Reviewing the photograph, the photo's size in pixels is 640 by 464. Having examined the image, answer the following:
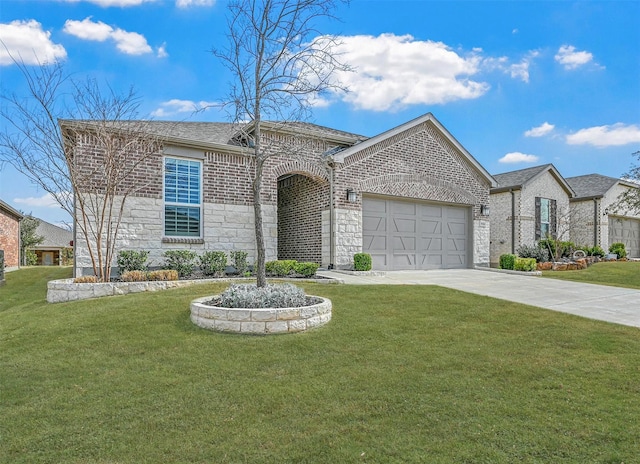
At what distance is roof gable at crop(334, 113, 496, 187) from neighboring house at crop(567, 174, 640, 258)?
1059 cm

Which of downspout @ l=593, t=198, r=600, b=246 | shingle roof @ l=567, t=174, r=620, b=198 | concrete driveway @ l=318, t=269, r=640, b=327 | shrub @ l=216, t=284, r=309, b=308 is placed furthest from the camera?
shingle roof @ l=567, t=174, r=620, b=198

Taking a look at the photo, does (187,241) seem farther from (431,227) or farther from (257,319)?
(431,227)

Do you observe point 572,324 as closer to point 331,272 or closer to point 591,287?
point 591,287

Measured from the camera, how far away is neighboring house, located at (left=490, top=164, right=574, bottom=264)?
763 inches

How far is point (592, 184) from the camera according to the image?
25578 mm

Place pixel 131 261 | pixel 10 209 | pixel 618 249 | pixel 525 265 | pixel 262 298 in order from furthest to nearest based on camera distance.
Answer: pixel 618 249 < pixel 10 209 < pixel 525 265 < pixel 131 261 < pixel 262 298

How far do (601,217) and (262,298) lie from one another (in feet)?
82.4

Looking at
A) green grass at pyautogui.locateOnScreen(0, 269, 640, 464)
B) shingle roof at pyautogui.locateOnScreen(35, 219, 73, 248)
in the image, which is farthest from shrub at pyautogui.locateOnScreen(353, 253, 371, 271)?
shingle roof at pyautogui.locateOnScreen(35, 219, 73, 248)

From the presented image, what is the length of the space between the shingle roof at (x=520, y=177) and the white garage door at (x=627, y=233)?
7710mm

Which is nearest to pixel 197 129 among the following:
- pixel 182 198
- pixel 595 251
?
pixel 182 198

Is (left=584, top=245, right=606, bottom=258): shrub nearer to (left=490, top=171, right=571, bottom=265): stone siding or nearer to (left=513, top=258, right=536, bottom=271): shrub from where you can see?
(left=490, top=171, right=571, bottom=265): stone siding

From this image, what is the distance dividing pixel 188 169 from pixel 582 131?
19.2 meters

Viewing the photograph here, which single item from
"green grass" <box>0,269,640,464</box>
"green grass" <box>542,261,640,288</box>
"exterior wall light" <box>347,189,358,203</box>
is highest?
"exterior wall light" <box>347,189,358,203</box>

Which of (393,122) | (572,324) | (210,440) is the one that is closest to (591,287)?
(572,324)
